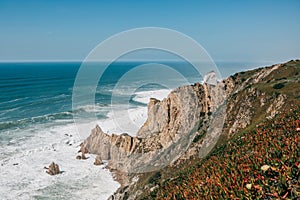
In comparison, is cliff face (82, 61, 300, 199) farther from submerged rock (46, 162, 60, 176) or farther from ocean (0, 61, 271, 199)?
submerged rock (46, 162, 60, 176)

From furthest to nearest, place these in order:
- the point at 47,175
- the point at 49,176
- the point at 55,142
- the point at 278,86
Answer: the point at 55,142 < the point at 47,175 < the point at 49,176 < the point at 278,86

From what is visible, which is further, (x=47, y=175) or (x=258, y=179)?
(x=47, y=175)

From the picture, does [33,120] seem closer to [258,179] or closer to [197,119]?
[197,119]

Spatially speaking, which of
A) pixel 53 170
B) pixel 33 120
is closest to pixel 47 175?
pixel 53 170

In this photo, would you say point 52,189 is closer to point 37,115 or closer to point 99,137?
point 99,137

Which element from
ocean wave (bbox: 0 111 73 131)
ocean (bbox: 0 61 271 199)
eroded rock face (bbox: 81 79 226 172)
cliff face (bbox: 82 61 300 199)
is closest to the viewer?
cliff face (bbox: 82 61 300 199)

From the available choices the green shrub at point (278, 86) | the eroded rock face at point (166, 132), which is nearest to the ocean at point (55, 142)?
the eroded rock face at point (166, 132)

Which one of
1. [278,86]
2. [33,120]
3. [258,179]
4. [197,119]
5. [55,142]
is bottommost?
[55,142]

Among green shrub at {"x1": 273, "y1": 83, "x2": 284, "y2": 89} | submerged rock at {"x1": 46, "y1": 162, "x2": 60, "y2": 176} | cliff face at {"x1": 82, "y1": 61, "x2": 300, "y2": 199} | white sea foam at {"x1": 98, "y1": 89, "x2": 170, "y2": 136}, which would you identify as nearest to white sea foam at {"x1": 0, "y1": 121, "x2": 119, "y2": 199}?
submerged rock at {"x1": 46, "y1": 162, "x2": 60, "y2": 176}

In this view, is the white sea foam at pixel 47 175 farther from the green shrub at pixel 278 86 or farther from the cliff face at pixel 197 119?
the green shrub at pixel 278 86
